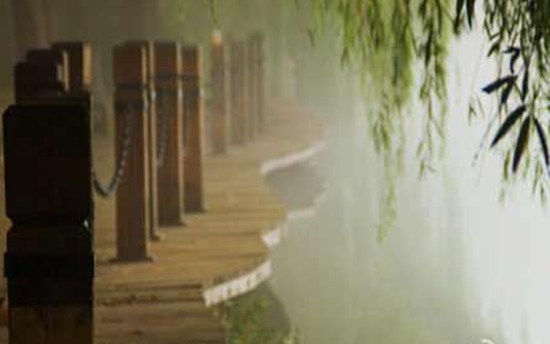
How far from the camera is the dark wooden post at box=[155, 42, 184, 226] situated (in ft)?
25.4

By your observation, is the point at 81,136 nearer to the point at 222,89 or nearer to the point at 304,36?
the point at 222,89

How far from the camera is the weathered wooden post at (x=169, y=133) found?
7.75m

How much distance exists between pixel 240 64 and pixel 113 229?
16.3ft

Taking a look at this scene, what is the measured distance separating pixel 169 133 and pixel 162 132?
5 centimetres

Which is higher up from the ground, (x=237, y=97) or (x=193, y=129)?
(x=193, y=129)

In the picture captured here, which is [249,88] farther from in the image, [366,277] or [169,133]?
[169,133]

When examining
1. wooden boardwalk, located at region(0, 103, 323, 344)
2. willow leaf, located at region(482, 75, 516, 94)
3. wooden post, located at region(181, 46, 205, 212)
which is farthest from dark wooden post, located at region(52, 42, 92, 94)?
willow leaf, located at region(482, 75, 516, 94)

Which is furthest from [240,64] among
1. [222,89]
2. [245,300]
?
[245,300]

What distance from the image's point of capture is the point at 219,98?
1170 centimetres

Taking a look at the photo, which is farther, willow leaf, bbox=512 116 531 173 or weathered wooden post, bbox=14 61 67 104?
weathered wooden post, bbox=14 61 67 104

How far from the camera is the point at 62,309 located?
345 centimetres

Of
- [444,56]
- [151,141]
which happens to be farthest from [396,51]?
[151,141]

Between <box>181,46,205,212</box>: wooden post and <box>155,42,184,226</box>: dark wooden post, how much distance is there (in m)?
0.36

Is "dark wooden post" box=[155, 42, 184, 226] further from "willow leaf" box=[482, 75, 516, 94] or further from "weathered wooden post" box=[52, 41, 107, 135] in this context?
"willow leaf" box=[482, 75, 516, 94]
